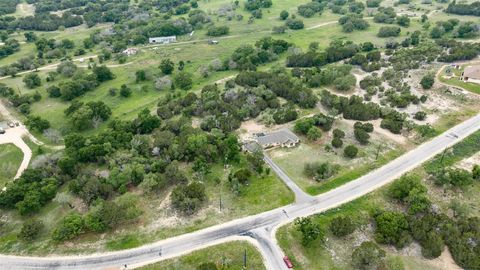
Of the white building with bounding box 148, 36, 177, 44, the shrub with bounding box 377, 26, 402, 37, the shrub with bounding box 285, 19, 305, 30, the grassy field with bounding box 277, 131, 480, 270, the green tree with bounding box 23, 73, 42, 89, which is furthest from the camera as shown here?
the shrub with bounding box 285, 19, 305, 30

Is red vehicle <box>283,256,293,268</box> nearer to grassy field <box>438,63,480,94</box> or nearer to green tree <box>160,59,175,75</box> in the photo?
grassy field <box>438,63,480,94</box>

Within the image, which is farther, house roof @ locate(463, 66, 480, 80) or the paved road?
house roof @ locate(463, 66, 480, 80)

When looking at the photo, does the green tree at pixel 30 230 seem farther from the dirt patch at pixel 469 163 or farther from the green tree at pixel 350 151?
the dirt patch at pixel 469 163

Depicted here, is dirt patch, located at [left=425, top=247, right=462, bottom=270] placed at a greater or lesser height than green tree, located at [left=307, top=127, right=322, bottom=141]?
lesser

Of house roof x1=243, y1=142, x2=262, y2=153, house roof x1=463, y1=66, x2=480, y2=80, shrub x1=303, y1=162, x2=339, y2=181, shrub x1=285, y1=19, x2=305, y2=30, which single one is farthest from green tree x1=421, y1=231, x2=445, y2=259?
shrub x1=285, y1=19, x2=305, y2=30

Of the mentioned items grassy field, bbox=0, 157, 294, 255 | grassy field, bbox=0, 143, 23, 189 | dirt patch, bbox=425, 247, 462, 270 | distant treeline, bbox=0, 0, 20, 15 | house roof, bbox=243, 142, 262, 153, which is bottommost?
grassy field, bbox=0, 143, 23, 189

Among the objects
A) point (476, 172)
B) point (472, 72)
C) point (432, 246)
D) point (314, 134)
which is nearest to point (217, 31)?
point (314, 134)

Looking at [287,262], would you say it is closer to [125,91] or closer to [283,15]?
[125,91]
